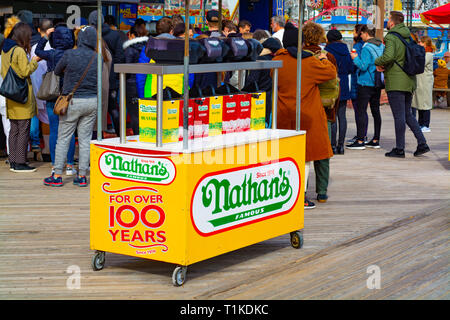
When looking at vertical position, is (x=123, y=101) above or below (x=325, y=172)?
above

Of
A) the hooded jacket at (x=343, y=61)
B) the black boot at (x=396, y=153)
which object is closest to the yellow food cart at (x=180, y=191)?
the hooded jacket at (x=343, y=61)

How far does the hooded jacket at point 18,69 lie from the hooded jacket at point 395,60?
4.78m

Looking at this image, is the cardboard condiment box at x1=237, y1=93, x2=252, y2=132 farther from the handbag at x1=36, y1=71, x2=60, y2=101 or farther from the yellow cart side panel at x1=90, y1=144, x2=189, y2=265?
the handbag at x1=36, y1=71, x2=60, y2=101

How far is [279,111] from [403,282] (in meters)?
2.46

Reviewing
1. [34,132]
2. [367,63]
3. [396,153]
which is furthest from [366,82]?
[34,132]

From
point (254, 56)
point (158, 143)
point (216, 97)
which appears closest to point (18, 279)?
point (158, 143)

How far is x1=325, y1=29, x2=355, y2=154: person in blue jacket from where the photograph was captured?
37.3 feet

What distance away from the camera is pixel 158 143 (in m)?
5.40

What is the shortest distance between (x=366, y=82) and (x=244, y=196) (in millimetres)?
6620

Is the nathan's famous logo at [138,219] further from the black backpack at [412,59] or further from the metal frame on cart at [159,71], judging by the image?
the black backpack at [412,59]

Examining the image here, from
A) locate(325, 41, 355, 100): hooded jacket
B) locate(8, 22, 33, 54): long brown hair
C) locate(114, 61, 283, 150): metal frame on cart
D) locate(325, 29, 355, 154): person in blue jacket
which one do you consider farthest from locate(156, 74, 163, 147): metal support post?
locate(325, 41, 355, 100): hooded jacket

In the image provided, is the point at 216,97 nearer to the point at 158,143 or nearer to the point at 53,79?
the point at 158,143

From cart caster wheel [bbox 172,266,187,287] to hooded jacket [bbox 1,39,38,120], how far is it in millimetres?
4793

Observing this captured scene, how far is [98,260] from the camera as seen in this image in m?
5.81
